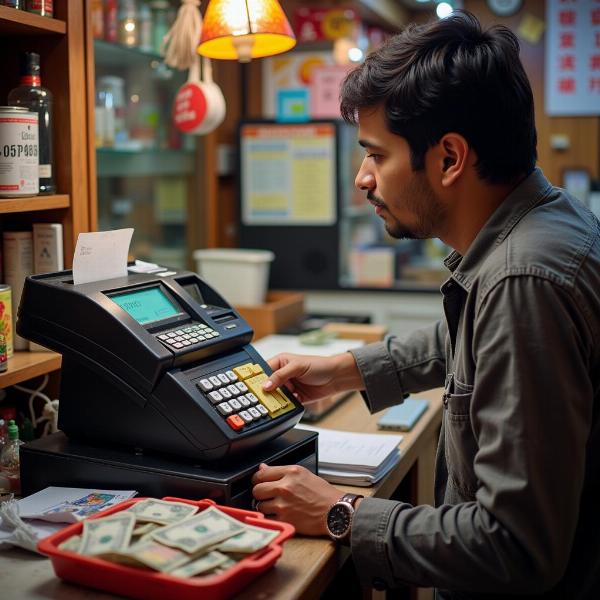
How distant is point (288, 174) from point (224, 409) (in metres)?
2.33

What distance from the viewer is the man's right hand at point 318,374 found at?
1.57 meters

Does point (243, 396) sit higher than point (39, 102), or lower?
lower

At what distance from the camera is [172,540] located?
41.2 inches

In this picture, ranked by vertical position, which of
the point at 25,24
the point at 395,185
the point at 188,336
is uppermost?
the point at 25,24

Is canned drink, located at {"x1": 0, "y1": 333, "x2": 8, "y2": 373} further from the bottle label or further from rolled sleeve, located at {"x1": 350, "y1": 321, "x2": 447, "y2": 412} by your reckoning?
rolled sleeve, located at {"x1": 350, "y1": 321, "x2": 447, "y2": 412}

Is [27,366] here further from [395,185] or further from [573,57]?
[573,57]

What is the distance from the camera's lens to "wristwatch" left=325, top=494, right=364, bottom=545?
47.1 inches

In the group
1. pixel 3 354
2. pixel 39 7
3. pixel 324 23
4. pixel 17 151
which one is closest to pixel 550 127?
pixel 324 23

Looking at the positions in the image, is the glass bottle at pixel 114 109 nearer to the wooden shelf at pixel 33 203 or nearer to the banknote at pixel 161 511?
the wooden shelf at pixel 33 203

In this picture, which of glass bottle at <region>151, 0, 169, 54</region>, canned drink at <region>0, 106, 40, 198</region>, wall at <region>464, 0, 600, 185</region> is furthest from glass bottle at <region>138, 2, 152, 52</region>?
wall at <region>464, 0, 600, 185</region>

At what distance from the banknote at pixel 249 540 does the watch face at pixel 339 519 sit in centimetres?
13

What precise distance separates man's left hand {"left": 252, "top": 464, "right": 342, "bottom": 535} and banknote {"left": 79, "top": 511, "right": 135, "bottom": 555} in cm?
21

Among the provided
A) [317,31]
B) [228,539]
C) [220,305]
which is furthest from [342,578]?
[317,31]

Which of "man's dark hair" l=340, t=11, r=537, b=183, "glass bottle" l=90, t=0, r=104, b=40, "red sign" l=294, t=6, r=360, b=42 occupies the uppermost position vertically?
"red sign" l=294, t=6, r=360, b=42
